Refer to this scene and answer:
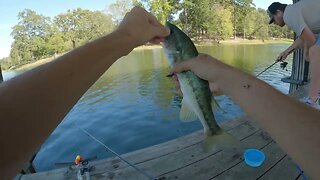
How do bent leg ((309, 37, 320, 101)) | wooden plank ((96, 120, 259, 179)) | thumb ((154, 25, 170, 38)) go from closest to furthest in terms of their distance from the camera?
thumb ((154, 25, 170, 38)), wooden plank ((96, 120, 259, 179)), bent leg ((309, 37, 320, 101))

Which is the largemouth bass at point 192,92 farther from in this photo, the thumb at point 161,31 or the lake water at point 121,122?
the lake water at point 121,122

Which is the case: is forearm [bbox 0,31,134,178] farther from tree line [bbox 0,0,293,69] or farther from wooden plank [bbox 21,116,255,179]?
tree line [bbox 0,0,293,69]

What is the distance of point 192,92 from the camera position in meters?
2.06

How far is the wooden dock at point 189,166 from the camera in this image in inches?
114

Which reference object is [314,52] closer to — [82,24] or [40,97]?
[40,97]

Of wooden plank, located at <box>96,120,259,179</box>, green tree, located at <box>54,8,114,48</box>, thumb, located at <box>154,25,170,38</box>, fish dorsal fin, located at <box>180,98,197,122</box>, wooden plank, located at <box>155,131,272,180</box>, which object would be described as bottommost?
wooden plank, located at <box>155,131,272,180</box>

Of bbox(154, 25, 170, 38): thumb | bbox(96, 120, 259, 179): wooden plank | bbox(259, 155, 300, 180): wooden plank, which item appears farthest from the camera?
bbox(96, 120, 259, 179): wooden plank

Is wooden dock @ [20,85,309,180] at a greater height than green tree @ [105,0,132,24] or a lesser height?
lesser

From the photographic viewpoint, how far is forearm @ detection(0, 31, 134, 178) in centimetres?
66

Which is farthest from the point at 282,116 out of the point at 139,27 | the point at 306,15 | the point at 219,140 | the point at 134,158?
the point at 306,15

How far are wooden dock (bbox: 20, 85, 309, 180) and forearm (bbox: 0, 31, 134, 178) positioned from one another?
6.99 ft

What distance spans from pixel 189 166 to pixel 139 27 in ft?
6.64

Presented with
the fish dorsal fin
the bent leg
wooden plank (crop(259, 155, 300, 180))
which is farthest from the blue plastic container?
the bent leg

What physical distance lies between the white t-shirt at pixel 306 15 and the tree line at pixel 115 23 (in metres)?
43.9
